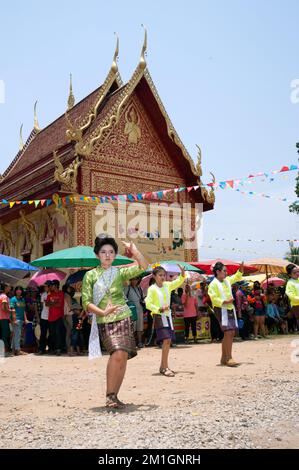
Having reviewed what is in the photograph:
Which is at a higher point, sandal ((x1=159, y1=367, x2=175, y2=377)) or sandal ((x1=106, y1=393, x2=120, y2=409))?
sandal ((x1=106, y1=393, x2=120, y2=409))

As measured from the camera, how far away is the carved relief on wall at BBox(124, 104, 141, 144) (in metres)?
15.8

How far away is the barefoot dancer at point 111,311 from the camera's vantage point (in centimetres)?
449

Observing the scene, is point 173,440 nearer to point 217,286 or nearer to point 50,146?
point 217,286

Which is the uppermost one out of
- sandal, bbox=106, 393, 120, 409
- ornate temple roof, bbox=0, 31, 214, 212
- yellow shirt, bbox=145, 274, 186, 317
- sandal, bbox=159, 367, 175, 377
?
ornate temple roof, bbox=0, 31, 214, 212

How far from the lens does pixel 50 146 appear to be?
1781cm

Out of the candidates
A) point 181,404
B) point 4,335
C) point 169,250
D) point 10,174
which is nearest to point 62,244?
point 169,250

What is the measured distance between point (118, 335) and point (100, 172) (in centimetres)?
1053

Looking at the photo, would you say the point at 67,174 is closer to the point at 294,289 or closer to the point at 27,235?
the point at 27,235

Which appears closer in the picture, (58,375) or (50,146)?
(58,375)

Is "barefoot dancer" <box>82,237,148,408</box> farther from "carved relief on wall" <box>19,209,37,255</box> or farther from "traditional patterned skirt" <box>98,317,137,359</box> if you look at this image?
"carved relief on wall" <box>19,209,37,255</box>

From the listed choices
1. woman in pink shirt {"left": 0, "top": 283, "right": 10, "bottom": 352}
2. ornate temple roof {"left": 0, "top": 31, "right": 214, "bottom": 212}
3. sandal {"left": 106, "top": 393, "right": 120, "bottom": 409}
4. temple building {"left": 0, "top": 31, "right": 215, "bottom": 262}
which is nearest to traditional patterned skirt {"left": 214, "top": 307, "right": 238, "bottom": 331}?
sandal {"left": 106, "top": 393, "right": 120, "bottom": 409}

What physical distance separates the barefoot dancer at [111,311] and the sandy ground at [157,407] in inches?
14.9

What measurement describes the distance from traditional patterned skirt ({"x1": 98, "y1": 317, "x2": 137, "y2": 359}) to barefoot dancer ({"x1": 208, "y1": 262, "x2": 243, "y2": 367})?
300 cm
